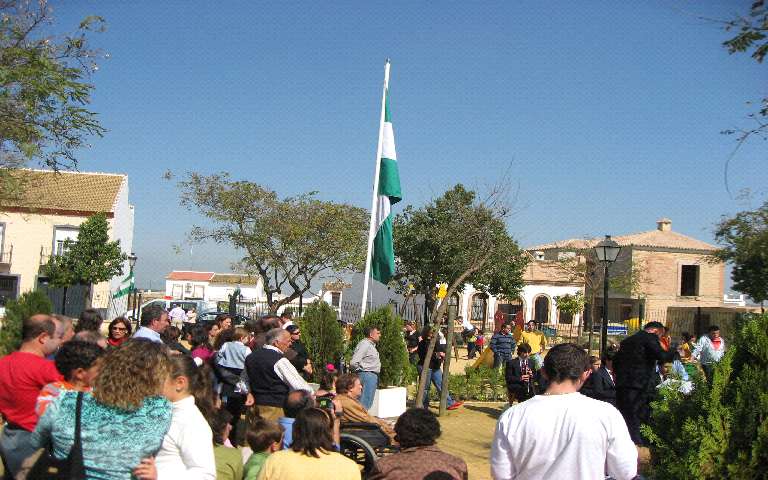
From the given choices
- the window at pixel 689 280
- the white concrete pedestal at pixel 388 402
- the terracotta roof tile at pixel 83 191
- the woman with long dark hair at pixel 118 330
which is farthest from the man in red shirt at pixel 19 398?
the window at pixel 689 280

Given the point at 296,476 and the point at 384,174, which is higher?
the point at 384,174

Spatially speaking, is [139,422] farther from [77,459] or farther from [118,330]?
[118,330]

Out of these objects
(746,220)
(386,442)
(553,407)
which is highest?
(746,220)

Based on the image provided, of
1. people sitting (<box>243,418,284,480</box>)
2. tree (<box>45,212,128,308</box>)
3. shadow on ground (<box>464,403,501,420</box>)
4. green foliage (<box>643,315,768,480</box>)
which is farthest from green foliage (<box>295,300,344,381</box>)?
tree (<box>45,212,128,308</box>)

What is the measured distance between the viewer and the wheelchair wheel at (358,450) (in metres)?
4.77

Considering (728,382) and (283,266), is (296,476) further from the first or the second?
(283,266)

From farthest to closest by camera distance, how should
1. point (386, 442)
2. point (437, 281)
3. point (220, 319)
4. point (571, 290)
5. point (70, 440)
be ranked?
point (571, 290) < point (437, 281) < point (220, 319) < point (386, 442) < point (70, 440)

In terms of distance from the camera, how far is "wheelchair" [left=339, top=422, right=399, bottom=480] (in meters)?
4.89

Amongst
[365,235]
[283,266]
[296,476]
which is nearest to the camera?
[296,476]

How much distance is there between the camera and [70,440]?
8.98 ft

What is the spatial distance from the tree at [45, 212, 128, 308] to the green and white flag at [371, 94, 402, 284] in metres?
27.1

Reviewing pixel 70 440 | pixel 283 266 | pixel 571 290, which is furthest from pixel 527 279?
pixel 70 440

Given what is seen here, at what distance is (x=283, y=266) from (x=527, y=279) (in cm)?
2453

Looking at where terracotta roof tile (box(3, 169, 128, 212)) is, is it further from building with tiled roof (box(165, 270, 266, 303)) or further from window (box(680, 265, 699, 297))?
window (box(680, 265, 699, 297))
